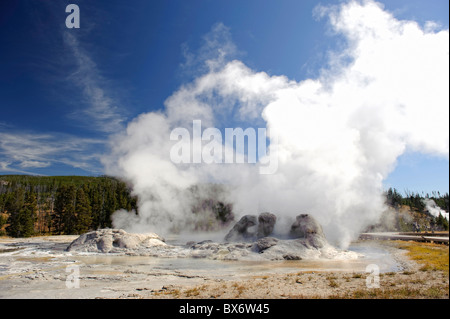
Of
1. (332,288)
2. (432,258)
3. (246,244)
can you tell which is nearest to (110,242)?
(246,244)

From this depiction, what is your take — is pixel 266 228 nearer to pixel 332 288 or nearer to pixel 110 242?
pixel 110 242

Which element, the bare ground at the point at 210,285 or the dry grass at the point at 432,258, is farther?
the dry grass at the point at 432,258

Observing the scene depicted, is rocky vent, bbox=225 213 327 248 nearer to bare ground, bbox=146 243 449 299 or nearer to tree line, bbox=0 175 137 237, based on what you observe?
bare ground, bbox=146 243 449 299

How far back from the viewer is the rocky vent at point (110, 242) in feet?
118

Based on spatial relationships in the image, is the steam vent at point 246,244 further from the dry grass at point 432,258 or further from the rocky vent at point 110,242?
the dry grass at point 432,258

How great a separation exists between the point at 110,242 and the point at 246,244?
1900 centimetres

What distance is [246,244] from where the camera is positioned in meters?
34.3

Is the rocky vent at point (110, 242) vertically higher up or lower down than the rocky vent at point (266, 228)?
lower down

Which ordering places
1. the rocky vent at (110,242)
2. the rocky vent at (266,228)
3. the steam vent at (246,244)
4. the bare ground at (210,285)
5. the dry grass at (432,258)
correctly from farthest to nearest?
the rocky vent at (110,242), the rocky vent at (266,228), the steam vent at (246,244), the dry grass at (432,258), the bare ground at (210,285)

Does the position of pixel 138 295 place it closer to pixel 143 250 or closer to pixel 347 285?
pixel 347 285

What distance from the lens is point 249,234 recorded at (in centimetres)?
4038

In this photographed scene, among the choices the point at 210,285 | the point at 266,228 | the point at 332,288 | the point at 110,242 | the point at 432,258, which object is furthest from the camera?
the point at 266,228

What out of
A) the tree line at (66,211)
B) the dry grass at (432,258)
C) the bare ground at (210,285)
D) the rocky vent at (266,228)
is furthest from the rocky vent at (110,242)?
the tree line at (66,211)
